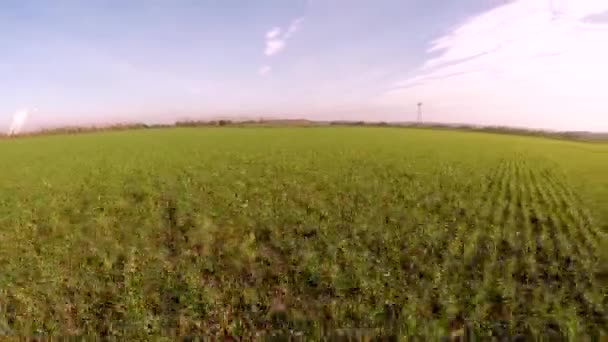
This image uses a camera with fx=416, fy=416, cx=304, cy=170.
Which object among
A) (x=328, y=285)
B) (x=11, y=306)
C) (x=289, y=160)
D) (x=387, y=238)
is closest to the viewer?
(x=11, y=306)

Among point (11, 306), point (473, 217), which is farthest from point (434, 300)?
point (11, 306)

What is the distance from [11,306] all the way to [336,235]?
361 inches

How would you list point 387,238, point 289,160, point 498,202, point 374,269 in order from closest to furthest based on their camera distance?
1. point 374,269
2. point 387,238
3. point 498,202
4. point 289,160

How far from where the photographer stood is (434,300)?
9.42 metres

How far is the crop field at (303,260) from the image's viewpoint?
8.75 m

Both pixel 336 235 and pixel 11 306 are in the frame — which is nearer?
pixel 11 306

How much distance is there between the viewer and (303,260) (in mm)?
12086

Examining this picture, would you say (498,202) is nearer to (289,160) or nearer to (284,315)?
(284,315)

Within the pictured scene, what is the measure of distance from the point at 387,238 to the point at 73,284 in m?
9.23

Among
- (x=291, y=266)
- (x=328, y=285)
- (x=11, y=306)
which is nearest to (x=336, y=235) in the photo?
(x=291, y=266)

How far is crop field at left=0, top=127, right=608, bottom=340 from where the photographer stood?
8750 millimetres

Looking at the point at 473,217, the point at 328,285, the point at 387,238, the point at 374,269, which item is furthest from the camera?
the point at 473,217

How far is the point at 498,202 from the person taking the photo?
1925 centimetres

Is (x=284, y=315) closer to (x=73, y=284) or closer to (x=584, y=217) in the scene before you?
(x=73, y=284)
